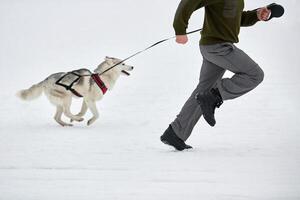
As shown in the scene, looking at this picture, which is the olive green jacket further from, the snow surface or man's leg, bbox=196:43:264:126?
the snow surface

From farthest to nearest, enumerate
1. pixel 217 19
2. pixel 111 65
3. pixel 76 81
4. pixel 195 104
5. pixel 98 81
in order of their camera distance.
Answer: pixel 111 65 → pixel 98 81 → pixel 76 81 → pixel 195 104 → pixel 217 19

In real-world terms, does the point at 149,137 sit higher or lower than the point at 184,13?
lower

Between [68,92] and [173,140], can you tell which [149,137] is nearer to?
[173,140]

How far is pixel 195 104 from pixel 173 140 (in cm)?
40

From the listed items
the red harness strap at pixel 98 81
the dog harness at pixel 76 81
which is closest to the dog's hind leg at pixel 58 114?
the dog harness at pixel 76 81

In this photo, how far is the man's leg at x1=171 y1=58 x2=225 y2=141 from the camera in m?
5.76

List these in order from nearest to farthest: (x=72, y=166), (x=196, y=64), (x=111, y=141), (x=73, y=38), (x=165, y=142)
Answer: (x=72, y=166) → (x=165, y=142) → (x=111, y=141) → (x=196, y=64) → (x=73, y=38)

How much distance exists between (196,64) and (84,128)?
6663 mm

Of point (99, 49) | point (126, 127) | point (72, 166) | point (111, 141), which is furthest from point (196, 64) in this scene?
point (72, 166)

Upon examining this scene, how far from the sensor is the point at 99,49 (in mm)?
15820

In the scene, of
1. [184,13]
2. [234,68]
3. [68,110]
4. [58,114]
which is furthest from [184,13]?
[58,114]

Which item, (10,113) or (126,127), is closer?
(126,127)

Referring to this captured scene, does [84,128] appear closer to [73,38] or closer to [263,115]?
[263,115]

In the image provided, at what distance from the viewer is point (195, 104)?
580 centimetres
